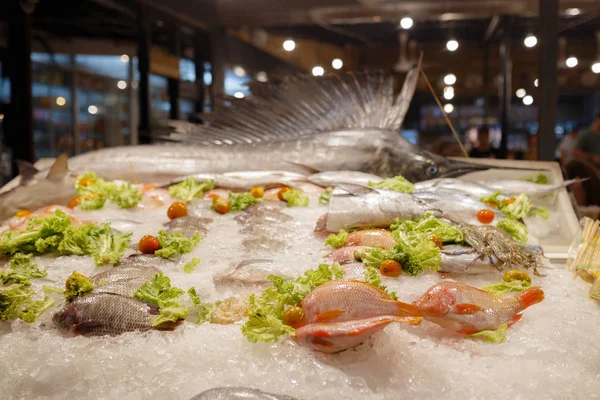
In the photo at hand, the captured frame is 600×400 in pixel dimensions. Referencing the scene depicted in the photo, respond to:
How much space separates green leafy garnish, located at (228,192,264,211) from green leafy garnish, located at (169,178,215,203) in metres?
0.37

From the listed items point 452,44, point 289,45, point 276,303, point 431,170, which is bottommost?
point 276,303

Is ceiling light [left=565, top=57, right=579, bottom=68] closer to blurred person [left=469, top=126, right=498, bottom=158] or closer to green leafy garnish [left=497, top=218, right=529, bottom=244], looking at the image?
blurred person [left=469, top=126, right=498, bottom=158]

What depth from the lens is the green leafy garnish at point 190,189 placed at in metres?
3.49

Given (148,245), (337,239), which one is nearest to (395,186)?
(337,239)

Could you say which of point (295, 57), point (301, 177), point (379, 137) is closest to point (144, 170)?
point (301, 177)

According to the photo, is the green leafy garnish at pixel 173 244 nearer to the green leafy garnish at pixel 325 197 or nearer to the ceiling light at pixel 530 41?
the green leafy garnish at pixel 325 197

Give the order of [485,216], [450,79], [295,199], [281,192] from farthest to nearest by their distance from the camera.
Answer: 1. [450,79]
2. [281,192]
3. [295,199]
4. [485,216]

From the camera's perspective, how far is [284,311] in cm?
171

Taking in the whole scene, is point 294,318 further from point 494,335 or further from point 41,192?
point 41,192

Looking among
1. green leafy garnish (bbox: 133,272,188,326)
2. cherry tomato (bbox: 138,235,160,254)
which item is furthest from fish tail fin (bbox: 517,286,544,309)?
A: cherry tomato (bbox: 138,235,160,254)

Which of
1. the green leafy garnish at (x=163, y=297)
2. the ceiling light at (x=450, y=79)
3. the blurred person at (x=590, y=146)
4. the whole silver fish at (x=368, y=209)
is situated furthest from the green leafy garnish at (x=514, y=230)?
the ceiling light at (x=450, y=79)

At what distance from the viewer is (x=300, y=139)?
404 centimetres

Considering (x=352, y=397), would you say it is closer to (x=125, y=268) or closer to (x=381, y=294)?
(x=381, y=294)

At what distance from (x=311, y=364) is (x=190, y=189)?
2281 millimetres
